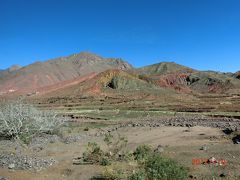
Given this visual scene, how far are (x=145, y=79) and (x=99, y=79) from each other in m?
17.3

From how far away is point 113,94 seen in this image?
10569 cm

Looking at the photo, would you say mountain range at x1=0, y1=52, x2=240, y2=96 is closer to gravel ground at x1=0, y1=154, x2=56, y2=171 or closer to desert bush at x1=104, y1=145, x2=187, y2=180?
gravel ground at x1=0, y1=154, x2=56, y2=171

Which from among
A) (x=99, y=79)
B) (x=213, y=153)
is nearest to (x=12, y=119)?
(x=213, y=153)

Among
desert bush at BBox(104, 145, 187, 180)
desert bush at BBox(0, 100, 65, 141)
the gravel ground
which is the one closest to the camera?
desert bush at BBox(104, 145, 187, 180)

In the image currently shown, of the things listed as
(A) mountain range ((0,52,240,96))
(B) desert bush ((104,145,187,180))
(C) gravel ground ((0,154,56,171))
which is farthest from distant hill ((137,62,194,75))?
(B) desert bush ((104,145,187,180))

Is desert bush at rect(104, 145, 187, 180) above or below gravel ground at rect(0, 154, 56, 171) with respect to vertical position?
above

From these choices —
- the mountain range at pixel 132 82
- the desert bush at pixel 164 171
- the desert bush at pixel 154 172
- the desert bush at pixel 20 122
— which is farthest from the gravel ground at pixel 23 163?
the mountain range at pixel 132 82

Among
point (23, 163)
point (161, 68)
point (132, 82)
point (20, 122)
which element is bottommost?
point (23, 163)

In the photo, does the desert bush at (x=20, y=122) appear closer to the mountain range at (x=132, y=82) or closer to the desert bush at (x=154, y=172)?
the desert bush at (x=154, y=172)

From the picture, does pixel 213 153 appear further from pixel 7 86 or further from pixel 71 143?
pixel 7 86

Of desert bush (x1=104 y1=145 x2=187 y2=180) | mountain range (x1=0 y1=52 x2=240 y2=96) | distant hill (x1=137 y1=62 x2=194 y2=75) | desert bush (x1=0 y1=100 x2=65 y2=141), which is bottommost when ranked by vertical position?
desert bush (x1=104 y1=145 x2=187 y2=180)

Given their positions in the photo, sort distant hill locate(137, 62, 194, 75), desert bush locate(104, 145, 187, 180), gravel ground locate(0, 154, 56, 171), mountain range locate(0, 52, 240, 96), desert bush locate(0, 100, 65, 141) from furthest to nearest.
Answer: distant hill locate(137, 62, 194, 75)
mountain range locate(0, 52, 240, 96)
desert bush locate(0, 100, 65, 141)
gravel ground locate(0, 154, 56, 171)
desert bush locate(104, 145, 187, 180)

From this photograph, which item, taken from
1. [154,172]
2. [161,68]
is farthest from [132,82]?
[154,172]

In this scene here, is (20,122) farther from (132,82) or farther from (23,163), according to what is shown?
(132,82)
